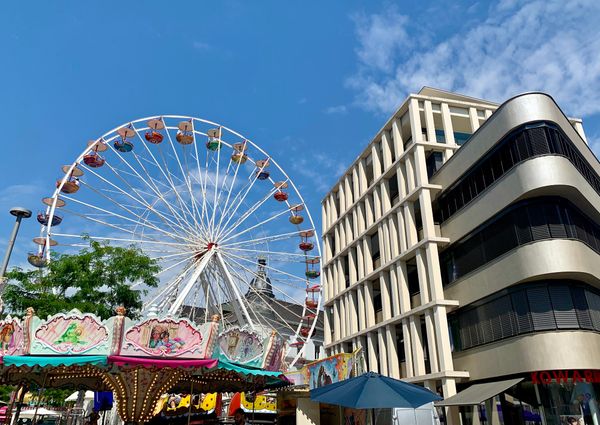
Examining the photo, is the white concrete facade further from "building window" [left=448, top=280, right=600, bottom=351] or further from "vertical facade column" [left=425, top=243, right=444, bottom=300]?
"building window" [left=448, top=280, right=600, bottom=351]

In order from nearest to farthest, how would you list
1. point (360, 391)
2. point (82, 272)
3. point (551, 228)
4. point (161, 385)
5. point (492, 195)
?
1. point (360, 391)
2. point (161, 385)
3. point (551, 228)
4. point (492, 195)
5. point (82, 272)

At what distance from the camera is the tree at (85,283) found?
67.8ft

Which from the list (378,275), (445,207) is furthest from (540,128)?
(378,275)

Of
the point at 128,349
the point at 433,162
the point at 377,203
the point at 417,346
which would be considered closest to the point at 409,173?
the point at 433,162

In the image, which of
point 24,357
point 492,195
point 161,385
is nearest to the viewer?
point 24,357

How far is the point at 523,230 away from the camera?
1833 centimetres

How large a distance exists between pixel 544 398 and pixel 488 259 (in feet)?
18.6

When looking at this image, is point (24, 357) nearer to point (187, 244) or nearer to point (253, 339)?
point (253, 339)

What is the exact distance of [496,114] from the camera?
2053cm

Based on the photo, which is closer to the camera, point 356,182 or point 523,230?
point 523,230

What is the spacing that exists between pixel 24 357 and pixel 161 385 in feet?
13.2

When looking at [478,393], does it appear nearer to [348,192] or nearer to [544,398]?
[544,398]

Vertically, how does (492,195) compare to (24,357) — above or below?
above

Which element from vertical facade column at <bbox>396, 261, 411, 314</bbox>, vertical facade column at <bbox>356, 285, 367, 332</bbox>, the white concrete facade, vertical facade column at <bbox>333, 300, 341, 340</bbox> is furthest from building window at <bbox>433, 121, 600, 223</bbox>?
vertical facade column at <bbox>333, 300, 341, 340</bbox>
